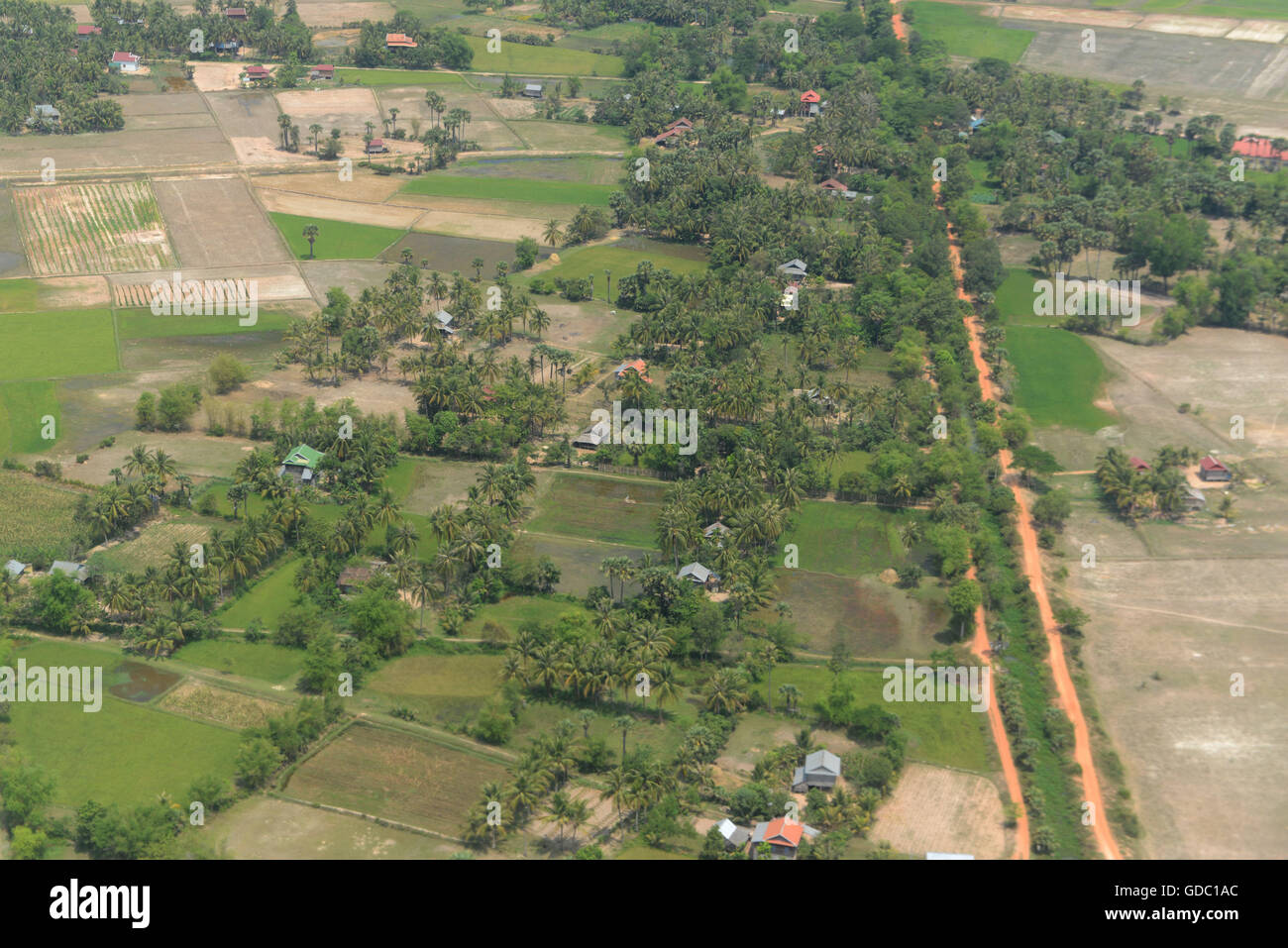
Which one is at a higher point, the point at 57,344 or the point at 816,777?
the point at 57,344

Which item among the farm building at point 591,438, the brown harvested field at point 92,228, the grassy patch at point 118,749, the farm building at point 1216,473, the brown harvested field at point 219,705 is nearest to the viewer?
the grassy patch at point 118,749

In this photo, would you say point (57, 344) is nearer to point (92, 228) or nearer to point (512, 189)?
point (92, 228)

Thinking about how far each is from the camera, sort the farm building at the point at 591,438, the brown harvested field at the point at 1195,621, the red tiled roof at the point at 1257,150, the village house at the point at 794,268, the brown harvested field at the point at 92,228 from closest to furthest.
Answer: the brown harvested field at the point at 1195,621, the farm building at the point at 591,438, the village house at the point at 794,268, the brown harvested field at the point at 92,228, the red tiled roof at the point at 1257,150

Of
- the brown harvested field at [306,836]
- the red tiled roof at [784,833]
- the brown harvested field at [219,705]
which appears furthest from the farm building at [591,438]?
the red tiled roof at [784,833]

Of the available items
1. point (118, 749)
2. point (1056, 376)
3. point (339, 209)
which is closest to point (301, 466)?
point (118, 749)

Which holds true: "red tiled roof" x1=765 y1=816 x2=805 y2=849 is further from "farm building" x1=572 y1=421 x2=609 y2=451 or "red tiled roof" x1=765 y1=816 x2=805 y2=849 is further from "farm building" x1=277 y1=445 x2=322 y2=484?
"farm building" x1=277 y1=445 x2=322 y2=484

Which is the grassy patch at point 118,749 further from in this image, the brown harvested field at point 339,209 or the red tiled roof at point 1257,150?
the red tiled roof at point 1257,150

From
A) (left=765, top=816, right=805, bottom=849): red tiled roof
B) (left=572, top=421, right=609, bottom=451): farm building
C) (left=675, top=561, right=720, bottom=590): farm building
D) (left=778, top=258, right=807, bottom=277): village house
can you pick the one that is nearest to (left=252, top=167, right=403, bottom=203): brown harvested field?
(left=778, top=258, right=807, bottom=277): village house
